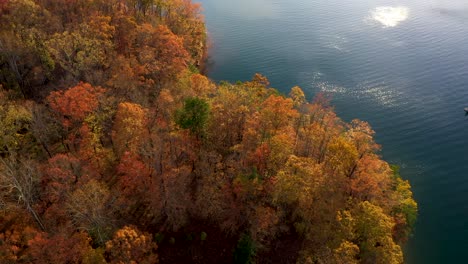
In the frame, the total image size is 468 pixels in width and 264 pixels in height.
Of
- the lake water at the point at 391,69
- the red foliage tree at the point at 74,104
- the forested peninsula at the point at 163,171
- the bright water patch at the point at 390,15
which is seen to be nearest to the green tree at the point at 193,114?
the forested peninsula at the point at 163,171

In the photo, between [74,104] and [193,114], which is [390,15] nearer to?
[193,114]

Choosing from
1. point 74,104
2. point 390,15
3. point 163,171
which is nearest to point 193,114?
point 163,171

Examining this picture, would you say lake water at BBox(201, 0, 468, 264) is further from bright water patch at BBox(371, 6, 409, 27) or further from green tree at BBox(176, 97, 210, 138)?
green tree at BBox(176, 97, 210, 138)

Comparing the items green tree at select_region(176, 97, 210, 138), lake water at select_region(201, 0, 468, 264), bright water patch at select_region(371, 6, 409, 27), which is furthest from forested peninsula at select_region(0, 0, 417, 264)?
bright water patch at select_region(371, 6, 409, 27)

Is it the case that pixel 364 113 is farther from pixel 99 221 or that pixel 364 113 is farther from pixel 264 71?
pixel 99 221

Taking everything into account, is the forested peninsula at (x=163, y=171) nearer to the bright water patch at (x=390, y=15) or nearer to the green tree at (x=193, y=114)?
the green tree at (x=193, y=114)
